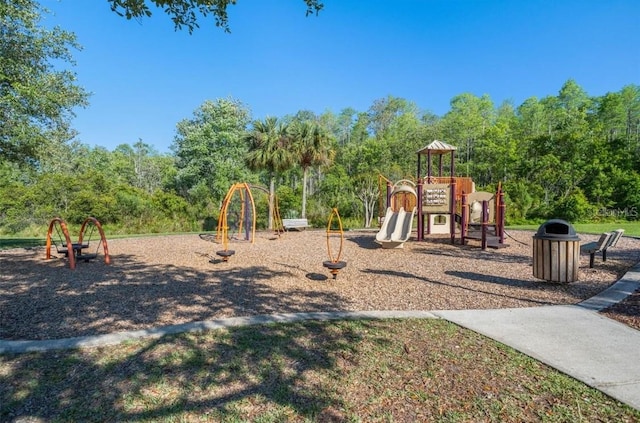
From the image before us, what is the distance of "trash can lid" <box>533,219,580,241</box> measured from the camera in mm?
5992

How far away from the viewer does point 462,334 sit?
392 centimetres

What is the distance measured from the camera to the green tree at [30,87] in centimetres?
954

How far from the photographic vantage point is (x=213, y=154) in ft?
109

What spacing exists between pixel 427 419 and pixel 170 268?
7.04 metres

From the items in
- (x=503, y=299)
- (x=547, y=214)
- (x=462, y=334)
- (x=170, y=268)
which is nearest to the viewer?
(x=462, y=334)

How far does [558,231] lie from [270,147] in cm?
1602

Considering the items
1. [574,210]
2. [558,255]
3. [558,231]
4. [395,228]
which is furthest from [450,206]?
[574,210]

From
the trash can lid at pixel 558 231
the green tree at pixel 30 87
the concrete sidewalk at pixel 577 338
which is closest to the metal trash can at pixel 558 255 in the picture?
the trash can lid at pixel 558 231

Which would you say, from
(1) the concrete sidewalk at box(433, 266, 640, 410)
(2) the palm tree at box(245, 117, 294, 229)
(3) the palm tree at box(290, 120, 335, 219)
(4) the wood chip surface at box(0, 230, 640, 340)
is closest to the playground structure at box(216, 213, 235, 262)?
(4) the wood chip surface at box(0, 230, 640, 340)

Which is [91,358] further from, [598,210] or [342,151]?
[342,151]

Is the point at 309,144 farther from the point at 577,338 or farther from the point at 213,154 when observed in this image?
the point at 577,338

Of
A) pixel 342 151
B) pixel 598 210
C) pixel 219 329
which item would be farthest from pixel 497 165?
pixel 219 329

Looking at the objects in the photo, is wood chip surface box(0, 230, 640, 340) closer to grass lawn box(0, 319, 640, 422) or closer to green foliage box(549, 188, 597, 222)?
grass lawn box(0, 319, 640, 422)

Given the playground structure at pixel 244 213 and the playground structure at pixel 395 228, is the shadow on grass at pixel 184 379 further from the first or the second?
the playground structure at pixel 395 228
